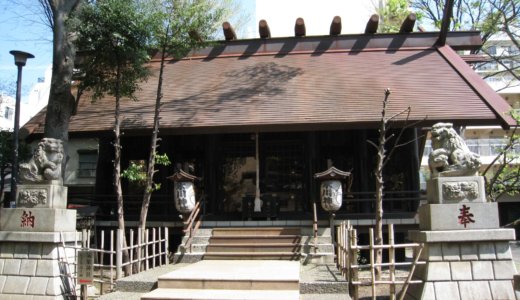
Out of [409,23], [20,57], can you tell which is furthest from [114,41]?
[409,23]

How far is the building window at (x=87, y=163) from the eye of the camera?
2891cm

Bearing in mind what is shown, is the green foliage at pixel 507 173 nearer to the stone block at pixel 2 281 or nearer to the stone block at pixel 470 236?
the stone block at pixel 470 236

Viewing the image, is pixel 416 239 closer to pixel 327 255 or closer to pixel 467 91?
pixel 327 255

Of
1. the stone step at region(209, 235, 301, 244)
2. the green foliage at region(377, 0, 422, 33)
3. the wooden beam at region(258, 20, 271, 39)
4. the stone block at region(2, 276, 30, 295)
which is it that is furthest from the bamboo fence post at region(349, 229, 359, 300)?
the green foliage at region(377, 0, 422, 33)

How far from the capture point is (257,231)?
37.1 ft

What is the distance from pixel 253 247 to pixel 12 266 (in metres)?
5.14

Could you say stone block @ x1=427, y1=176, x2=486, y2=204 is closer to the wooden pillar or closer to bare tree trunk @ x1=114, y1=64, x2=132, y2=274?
bare tree trunk @ x1=114, y1=64, x2=132, y2=274

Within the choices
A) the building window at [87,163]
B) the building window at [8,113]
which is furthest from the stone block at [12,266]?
the building window at [8,113]

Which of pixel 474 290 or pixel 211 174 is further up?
pixel 211 174

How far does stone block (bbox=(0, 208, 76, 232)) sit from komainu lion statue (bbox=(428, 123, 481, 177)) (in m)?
6.79

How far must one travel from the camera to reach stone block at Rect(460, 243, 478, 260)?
700cm

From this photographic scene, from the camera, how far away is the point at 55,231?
810cm

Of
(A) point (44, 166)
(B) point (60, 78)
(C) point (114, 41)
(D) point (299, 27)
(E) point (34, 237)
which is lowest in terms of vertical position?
(E) point (34, 237)

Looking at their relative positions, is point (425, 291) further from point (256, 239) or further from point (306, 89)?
point (306, 89)
